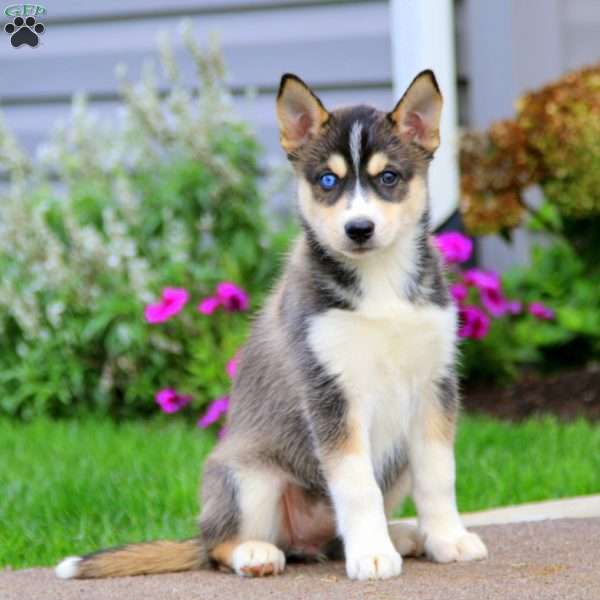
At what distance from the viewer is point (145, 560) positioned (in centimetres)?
393

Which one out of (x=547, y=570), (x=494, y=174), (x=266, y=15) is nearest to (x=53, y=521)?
(x=547, y=570)

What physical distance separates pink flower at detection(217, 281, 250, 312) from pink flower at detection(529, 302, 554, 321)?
5.90ft

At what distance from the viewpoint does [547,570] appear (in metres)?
3.59

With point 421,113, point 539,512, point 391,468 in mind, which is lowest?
point 539,512

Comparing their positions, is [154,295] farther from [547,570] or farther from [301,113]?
[547,570]

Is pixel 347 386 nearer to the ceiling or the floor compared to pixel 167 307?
nearer to the floor

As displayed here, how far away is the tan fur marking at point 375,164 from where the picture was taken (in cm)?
371

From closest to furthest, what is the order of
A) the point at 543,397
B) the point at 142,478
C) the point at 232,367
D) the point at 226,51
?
the point at 142,478 < the point at 232,367 < the point at 543,397 < the point at 226,51

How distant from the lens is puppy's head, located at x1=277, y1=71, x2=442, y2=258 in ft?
12.1

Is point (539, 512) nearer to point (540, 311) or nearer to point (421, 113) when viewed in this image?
point (421, 113)

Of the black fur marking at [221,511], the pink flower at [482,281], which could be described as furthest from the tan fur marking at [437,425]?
the pink flower at [482,281]

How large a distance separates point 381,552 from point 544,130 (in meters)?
3.96

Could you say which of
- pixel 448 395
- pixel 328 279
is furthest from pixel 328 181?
pixel 448 395

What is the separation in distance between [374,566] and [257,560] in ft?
1.31
